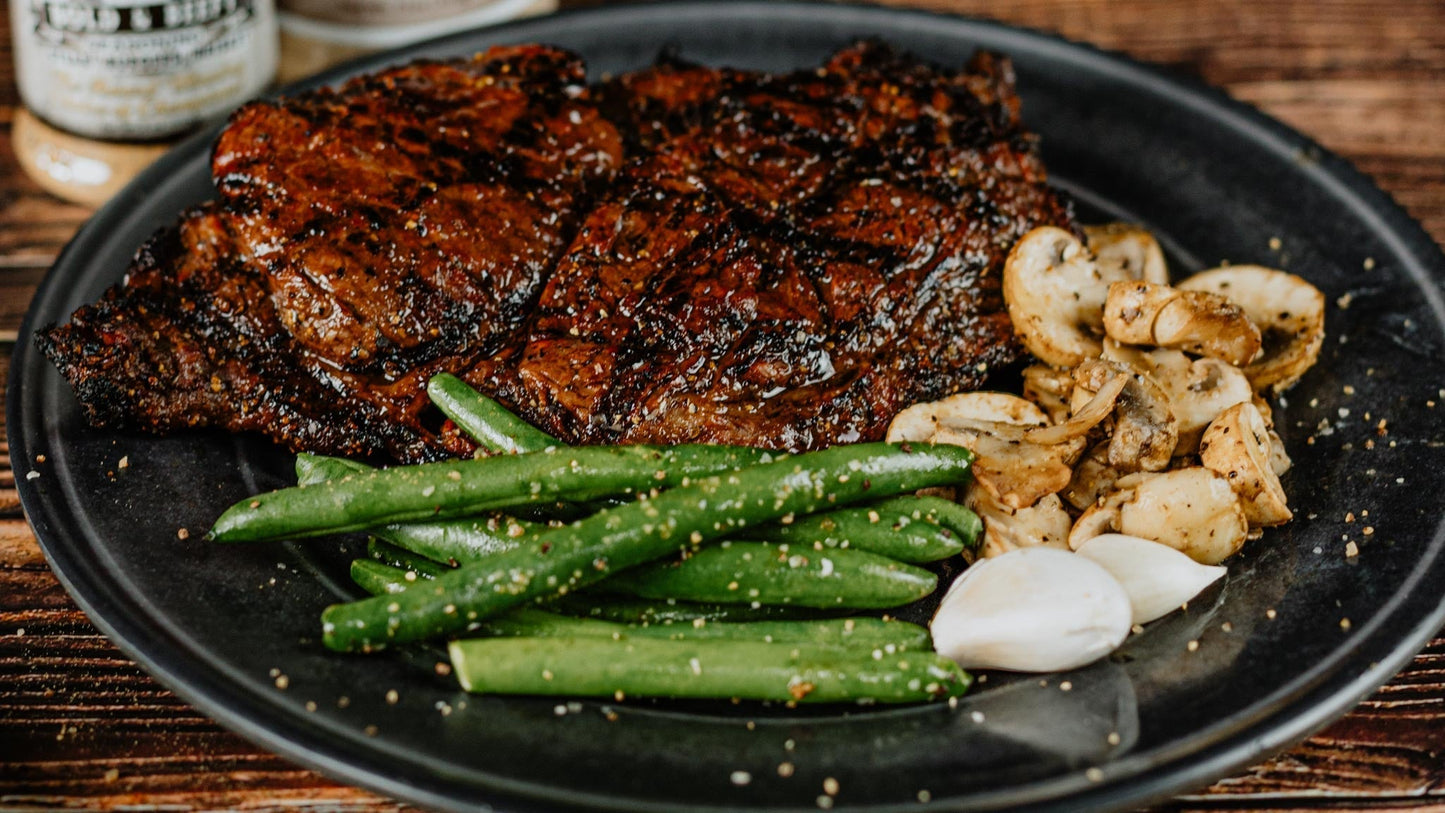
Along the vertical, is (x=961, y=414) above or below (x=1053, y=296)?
below

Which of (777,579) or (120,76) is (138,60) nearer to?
(120,76)

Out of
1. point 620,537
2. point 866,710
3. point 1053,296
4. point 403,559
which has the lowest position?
point 403,559

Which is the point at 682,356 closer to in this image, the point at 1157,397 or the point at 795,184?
the point at 795,184

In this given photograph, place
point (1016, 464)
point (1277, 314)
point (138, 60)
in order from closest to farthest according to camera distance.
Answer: point (1016, 464)
point (1277, 314)
point (138, 60)

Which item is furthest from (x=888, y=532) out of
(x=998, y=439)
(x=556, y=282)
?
(x=556, y=282)

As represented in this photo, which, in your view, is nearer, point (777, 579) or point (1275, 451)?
point (777, 579)

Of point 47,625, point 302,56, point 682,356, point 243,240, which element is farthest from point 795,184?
point 302,56
